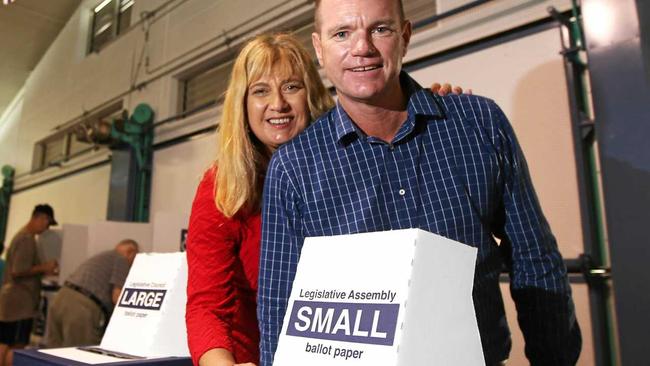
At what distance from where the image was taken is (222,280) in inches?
41.2

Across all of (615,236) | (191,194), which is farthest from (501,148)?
(191,194)

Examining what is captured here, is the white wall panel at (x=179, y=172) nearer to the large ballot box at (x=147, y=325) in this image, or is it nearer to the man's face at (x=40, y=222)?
the man's face at (x=40, y=222)

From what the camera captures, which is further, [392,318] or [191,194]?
[191,194]

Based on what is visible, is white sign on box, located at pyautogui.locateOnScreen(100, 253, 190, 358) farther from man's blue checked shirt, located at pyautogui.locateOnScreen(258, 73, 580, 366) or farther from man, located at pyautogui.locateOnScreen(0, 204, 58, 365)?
man, located at pyautogui.locateOnScreen(0, 204, 58, 365)

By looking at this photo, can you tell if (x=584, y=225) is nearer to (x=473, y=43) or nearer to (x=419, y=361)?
(x=473, y=43)

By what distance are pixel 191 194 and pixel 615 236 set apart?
3.29 m

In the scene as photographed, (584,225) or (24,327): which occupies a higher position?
(584,225)

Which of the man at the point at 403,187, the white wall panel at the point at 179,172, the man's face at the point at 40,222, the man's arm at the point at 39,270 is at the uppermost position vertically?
the white wall panel at the point at 179,172

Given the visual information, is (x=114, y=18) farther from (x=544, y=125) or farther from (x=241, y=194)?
(x=241, y=194)

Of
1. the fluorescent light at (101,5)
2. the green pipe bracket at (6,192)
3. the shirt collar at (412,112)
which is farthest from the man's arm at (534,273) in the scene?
the green pipe bracket at (6,192)

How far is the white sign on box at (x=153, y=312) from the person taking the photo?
123 centimetres

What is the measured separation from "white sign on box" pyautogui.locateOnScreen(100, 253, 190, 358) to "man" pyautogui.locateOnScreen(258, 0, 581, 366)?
478mm

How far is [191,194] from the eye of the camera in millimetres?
4188

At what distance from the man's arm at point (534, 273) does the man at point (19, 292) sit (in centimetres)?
403
